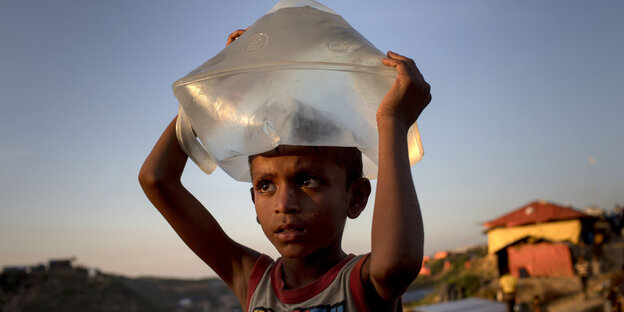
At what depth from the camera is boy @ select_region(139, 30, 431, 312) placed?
1008 millimetres

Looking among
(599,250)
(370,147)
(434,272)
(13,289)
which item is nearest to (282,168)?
(370,147)

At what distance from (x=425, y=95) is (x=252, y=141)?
1.57 feet

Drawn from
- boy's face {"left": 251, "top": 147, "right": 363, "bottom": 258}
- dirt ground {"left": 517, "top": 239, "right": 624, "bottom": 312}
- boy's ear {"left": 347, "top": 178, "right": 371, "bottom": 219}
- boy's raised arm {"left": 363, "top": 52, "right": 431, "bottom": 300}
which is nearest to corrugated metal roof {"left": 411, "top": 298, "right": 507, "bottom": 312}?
dirt ground {"left": 517, "top": 239, "right": 624, "bottom": 312}

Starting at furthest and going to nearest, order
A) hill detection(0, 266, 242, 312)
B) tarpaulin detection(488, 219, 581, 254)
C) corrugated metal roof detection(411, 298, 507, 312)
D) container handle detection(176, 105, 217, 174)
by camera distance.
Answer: hill detection(0, 266, 242, 312), tarpaulin detection(488, 219, 581, 254), corrugated metal roof detection(411, 298, 507, 312), container handle detection(176, 105, 217, 174)

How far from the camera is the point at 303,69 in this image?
1.14 m

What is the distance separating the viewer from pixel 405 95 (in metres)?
1.07

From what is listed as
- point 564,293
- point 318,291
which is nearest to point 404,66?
point 318,291

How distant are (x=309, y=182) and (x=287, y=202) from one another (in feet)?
0.27

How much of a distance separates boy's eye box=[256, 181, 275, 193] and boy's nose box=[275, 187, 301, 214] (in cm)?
8

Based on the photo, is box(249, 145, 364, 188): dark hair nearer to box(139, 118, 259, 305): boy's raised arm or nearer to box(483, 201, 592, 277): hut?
box(139, 118, 259, 305): boy's raised arm

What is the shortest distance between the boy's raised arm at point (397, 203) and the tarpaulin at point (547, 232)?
56.3 ft

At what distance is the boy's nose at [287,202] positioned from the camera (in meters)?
1.16

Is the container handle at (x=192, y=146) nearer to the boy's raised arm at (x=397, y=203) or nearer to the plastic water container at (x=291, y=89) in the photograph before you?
the plastic water container at (x=291, y=89)

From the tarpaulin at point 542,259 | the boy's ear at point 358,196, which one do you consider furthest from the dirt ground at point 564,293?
the boy's ear at point 358,196
